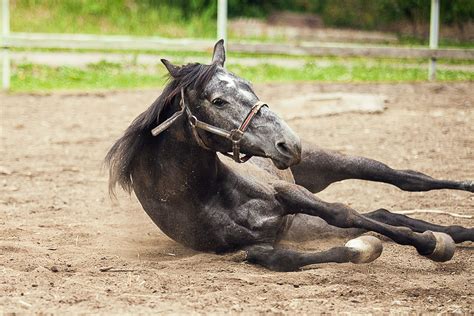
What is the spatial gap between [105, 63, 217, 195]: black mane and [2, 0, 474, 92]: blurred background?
708 centimetres

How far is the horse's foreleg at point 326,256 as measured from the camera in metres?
4.81

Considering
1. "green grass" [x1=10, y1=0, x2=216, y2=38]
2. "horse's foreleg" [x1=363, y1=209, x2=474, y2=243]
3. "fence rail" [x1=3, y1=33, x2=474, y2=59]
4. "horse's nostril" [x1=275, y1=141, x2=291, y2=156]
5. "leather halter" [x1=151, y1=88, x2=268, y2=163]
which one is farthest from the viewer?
"green grass" [x1=10, y1=0, x2=216, y2=38]

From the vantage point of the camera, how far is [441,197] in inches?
276

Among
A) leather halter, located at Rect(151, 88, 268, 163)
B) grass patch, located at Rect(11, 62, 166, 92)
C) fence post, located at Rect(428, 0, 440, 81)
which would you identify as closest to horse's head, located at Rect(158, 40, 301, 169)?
leather halter, located at Rect(151, 88, 268, 163)

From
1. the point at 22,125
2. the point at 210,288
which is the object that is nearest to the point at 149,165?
the point at 210,288

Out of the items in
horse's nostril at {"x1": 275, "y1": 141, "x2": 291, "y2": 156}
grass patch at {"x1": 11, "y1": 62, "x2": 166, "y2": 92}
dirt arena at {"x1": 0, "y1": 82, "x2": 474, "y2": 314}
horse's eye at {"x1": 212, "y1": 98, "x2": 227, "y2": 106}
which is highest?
horse's eye at {"x1": 212, "y1": 98, "x2": 227, "y2": 106}

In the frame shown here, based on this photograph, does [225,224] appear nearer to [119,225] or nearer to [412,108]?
[119,225]

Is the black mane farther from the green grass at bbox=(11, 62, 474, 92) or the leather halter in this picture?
the green grass at bbox=(11, 62, 474, 92)

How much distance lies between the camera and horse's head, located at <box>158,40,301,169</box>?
4508 mm

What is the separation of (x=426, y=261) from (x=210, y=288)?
1418mm

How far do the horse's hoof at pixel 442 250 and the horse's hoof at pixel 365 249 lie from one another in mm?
326

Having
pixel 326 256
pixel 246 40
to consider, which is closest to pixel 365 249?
pixel 326 256

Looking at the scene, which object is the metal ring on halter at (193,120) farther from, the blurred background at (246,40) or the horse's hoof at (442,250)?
the blurred background at (246,40)

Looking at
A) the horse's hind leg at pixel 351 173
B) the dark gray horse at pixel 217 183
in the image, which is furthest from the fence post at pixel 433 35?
the dark gray horse at pixel 217 183
